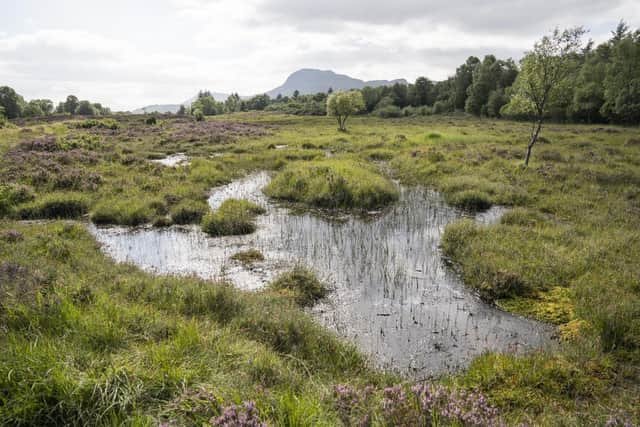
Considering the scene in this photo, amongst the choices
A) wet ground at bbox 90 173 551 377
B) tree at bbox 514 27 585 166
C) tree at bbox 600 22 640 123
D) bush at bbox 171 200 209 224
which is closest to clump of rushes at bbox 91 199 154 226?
wet ground at bbox 90 173 551 377

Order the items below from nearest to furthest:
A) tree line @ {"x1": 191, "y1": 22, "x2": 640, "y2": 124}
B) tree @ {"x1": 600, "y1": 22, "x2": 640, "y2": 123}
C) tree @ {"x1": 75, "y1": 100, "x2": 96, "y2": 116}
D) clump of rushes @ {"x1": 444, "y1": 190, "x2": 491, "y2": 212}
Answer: clump of rushes @ {"x1": 444, "y1": 190, "x2": 491, "y2": 212}, tree line @ {"x1": 191, "y1": 22, "x2": 640, "y2": 124}, tree @ {"x1": 600, "y1": 22, "x2": 640, "y2": 123}, tree @ {"x1": 75, "y1": 100, "x2": 96, "y2": 116}

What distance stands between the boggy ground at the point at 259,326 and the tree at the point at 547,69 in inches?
303

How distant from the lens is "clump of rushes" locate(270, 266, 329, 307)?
9402 mm

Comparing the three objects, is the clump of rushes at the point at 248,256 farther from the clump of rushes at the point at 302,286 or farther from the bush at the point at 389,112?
the bush at the point at 389,112

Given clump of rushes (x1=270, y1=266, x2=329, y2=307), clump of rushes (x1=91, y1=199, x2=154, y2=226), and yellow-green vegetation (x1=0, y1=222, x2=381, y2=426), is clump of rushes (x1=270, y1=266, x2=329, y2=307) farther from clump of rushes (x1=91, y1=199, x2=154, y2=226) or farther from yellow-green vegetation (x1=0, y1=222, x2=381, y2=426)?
clump of rushes (x1=91, y1=199, x2=154, y2=226)

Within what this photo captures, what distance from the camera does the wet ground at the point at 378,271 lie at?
25.3 ft

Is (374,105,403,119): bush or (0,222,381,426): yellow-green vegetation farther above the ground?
(374,105,403,119): bush

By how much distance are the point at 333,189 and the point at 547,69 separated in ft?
55.4

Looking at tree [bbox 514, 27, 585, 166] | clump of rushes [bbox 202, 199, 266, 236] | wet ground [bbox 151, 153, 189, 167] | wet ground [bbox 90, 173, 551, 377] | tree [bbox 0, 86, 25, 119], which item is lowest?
wet ground [bbox 90, 173, 551, 377]

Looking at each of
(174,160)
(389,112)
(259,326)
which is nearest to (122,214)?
(259,326)

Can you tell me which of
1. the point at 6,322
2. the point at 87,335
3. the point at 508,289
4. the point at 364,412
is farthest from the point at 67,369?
the point at 508,289

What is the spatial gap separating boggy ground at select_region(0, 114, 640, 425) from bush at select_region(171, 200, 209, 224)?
10 cm

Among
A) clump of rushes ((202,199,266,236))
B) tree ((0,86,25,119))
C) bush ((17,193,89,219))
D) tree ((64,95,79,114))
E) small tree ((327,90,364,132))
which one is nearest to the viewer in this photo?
clump of rushes ((202,199,266,236))

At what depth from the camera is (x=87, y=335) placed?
5.22 m
